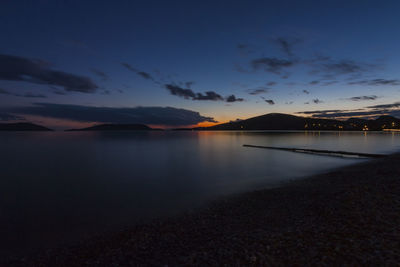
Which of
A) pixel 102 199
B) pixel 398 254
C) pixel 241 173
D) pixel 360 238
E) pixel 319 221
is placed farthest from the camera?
pixel 241 173

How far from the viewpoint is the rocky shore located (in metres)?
5.88

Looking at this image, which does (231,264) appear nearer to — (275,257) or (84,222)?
(275,257)

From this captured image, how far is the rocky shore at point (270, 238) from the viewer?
5875mm

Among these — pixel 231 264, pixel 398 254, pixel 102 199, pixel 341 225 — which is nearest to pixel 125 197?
pixel 102 199

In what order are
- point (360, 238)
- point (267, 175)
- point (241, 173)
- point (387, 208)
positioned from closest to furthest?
1. point (360, 238)
2. point (387, 208)
3. point (267, 175)
4. point (241, 173)

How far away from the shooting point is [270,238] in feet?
22.9

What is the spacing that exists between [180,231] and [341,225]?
611cm

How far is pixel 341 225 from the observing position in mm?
7512

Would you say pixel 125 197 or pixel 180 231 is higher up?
pixel 180 231

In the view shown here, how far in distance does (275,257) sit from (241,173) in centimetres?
1964

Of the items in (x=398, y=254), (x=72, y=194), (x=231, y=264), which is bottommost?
(x=72, y=194)

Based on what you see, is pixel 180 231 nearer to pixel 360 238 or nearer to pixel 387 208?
pixel 360 238

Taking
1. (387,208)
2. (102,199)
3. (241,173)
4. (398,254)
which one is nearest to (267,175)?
(241,173)

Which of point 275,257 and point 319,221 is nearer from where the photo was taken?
point 275,257
